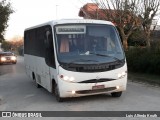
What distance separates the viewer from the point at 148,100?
11.5m

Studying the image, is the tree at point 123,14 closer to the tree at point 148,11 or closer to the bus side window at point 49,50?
the tree at point 148,11

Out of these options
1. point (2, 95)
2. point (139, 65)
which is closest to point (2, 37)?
point (139, 65)

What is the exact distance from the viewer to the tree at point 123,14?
30.9 m

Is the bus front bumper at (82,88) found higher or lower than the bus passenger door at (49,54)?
A: lower

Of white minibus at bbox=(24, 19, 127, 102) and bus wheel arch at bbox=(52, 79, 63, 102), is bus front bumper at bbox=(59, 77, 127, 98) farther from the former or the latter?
bus wheel arch at bbox=(52, 79, 63, 102)

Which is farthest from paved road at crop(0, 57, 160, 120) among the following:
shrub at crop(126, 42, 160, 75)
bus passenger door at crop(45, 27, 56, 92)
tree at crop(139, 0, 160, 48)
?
tree at crop(139, 0, 160, 48)

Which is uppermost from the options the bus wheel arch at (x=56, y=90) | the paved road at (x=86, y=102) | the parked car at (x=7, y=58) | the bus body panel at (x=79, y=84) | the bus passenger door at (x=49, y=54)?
Result: the bus passenger door at (x=49, y=54)

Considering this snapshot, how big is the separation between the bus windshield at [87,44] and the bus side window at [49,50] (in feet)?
1.03

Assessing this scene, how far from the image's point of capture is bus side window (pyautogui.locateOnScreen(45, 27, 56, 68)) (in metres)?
11.8

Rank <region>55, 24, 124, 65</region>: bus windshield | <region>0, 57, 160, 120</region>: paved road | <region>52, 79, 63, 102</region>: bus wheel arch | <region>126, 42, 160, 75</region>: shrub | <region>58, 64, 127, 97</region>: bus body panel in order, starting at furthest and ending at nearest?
<region>126, 42, 160, 75</region>: shrub → <region>52, 79, 63, 102</region>: bus wheel arch → <region>55, 24, 124, 65</region>: bus windshield → <region>58, 64, 127, 97</region>: bus body panel → <region>0, 57, 160, 120</region>: paved road

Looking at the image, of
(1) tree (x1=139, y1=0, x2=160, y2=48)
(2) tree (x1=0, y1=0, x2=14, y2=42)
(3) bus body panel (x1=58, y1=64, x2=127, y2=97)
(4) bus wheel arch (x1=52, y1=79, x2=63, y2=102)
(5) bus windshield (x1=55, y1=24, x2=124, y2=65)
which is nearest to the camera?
(3) bus body panel (x1=58, y1=64, x2=127, y2=97)

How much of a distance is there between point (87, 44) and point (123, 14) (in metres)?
20.3

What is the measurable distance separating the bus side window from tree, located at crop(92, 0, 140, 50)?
60.2 feet

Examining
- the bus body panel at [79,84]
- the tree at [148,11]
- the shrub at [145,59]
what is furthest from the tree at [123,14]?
the bus body panel at [79,84]
